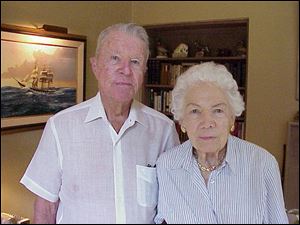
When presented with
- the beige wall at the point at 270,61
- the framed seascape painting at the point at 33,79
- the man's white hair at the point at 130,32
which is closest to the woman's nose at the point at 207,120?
the man's white hair at the point at 130,32

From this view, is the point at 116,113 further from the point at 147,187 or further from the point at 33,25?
the point at 33,25

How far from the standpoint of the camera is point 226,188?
1.27ft

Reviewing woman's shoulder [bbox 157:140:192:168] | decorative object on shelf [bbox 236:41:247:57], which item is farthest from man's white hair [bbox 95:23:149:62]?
decorative object on shelf [bbox 236:41:247:57]

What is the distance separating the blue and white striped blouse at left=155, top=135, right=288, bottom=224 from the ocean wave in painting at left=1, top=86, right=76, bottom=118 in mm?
195

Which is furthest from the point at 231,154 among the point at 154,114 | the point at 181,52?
the point at 181,52

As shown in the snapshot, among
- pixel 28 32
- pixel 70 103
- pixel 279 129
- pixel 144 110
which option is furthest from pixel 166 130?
pixel 279 129

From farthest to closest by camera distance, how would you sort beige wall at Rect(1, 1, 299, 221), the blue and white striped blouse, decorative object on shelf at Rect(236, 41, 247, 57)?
decorative object on shelf at Rect(236, 41, 247, 57) < beige wall at Rect(1, 1, 299, 221) < the blue and white striped blouse

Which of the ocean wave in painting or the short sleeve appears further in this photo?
the ocean wave in painting

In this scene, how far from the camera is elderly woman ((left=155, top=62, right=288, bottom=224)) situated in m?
0.36

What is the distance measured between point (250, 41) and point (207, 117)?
2.05 feet

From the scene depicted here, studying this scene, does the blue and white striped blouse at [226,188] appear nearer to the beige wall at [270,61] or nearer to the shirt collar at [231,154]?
the shirt collar at [231,154]

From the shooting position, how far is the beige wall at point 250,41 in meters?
0.45

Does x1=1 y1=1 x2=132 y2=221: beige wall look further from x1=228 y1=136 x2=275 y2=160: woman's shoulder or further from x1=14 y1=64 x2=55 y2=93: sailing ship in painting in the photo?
x1=228 y1=136 x2=275 y2=160: woman's shoulder

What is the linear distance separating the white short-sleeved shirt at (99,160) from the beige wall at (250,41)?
0.11 feet
